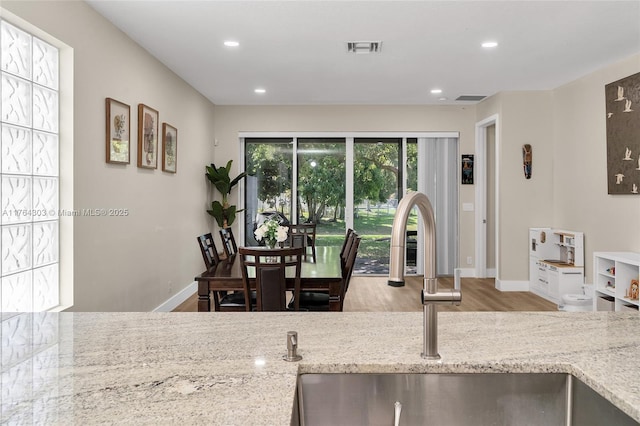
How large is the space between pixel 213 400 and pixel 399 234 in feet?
1.51

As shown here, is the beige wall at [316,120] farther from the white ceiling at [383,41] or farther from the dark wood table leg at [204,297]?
the dark wood table leg at [204,297]

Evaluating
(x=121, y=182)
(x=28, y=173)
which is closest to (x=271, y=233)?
(x=121, y=182)

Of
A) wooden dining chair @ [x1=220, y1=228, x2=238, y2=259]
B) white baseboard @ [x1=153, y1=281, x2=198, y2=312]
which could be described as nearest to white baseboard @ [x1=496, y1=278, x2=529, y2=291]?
wooden dining chair @ [x1=220, y1=228, x2=238, y2=259]

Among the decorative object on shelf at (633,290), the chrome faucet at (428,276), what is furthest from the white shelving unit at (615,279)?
the chrome faucet at (428,276)

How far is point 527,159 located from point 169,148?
4.41 m

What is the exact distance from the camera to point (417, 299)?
225 inches

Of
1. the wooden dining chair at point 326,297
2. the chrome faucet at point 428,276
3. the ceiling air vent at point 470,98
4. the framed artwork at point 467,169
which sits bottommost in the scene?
the wooden dining chair at point 326,297

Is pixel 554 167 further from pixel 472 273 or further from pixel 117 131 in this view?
pixel 117 131

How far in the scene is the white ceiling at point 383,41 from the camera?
11.3 feet

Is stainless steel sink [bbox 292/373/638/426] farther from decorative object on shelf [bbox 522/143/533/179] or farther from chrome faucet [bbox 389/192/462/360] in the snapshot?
decorative object on shelf [bbox 522/143/533/179]

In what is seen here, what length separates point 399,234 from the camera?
0.94 meters

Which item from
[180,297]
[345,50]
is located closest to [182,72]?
[345,50]

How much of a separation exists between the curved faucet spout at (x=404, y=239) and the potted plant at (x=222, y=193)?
5.87m

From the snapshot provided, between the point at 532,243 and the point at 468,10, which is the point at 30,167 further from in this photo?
the point at 532,243
